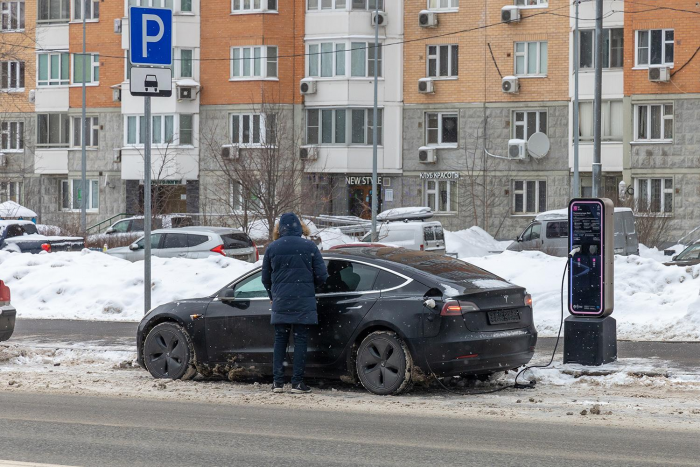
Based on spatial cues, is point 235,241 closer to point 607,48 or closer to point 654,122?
point 654,122

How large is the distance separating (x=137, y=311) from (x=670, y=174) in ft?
93.5

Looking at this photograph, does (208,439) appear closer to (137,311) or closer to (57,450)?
(57,450)

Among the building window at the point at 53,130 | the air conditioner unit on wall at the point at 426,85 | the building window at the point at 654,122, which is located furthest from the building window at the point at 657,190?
the building window at the point at 53,130

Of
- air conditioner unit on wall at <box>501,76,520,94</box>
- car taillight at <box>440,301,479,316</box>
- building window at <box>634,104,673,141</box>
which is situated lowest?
car taillight at <box>440,301,479,316</box>

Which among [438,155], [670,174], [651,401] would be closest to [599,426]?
[651,401]

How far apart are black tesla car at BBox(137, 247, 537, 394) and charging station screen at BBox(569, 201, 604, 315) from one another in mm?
1367

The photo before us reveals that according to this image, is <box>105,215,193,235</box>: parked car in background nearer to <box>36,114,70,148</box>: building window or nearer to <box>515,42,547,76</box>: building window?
<box>515,42,547,76</box>: building window

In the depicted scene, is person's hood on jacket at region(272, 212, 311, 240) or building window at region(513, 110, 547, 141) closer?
person's hood on jacket at region(272, 212, 311, 240)

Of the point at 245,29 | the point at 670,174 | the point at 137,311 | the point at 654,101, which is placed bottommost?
the point at 137,311

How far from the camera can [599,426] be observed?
891cm

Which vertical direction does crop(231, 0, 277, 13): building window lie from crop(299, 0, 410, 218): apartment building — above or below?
above

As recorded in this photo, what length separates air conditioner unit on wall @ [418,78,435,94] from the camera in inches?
1879

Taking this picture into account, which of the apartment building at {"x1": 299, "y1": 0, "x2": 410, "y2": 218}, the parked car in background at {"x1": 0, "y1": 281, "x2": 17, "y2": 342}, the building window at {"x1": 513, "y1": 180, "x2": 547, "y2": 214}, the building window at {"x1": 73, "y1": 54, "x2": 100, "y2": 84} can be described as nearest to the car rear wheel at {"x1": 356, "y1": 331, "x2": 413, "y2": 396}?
the parked car in background at {"x1": 0, "y1": 281, "x2": 17, "y2": 342}

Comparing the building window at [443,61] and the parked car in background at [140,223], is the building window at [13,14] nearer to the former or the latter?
the parked car in background at [140,223]
